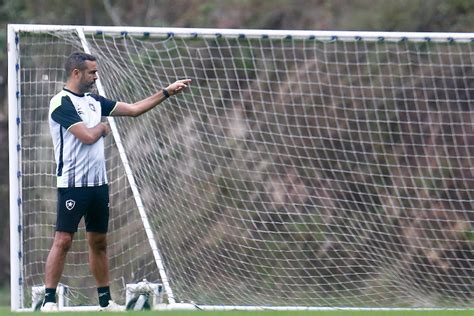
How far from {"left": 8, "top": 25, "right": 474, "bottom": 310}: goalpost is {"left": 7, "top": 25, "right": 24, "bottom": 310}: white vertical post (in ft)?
0.05

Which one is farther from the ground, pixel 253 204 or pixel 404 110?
pixel 404 110

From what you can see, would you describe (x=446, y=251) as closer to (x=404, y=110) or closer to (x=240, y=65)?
(x=404, y=110)

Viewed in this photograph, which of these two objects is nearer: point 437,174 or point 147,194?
point 147,194

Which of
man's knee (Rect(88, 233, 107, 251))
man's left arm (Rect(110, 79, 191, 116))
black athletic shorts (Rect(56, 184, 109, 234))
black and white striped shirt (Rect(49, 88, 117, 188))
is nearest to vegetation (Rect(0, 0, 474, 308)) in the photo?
man's left arm (Rect(110, 79, 191, 116))

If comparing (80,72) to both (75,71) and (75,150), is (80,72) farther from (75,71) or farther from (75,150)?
(75,150)

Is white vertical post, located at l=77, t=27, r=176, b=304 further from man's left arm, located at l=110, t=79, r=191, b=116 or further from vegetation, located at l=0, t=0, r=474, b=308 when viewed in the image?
vegetation, located at l=0, t=0, r=474, b=308

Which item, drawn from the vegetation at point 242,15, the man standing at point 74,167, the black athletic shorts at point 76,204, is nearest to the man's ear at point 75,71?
the man standing at point 74,167

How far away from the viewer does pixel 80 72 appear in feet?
30.1

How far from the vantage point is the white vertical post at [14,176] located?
10.0m

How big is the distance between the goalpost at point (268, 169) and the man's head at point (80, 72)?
38.2 inches

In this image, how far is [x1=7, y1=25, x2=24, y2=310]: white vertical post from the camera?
10.0 meters

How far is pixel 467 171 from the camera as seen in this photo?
12.5 meters

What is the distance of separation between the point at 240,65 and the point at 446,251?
3226mm

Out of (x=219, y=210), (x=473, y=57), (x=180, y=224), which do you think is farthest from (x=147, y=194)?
(x=473, y=57)
